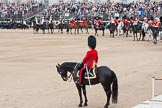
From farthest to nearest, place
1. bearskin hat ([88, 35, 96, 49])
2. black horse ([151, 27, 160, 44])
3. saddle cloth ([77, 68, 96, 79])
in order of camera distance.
Answer: black horse ([151, 27, 160, 44])
bearskin hat ([88, 35, 96, 49])
saddle cloth ([77, 68, 96, 79])

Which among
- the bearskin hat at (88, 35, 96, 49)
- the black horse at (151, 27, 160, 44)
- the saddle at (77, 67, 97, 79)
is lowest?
the black horse at (151, 27, 160, 44)

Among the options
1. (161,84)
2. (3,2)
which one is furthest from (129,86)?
(3,2)

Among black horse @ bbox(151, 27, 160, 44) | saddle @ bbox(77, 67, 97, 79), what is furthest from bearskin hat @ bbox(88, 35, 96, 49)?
black horse @ bbox(151, 27, 160, 44)

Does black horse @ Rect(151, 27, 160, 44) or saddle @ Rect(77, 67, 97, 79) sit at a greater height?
saddle @ Rect(77, 67, 97, 79)

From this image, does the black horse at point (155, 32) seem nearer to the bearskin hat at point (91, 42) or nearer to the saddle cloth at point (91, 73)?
the bearskin hat at point (91, 42)

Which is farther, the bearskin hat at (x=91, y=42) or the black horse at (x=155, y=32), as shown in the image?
the black horse at (x=155, y=32)

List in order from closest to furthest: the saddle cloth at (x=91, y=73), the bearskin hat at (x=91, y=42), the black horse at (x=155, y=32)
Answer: the saddle cloth at (x=91, y=73) → the bearskin hat at (x=91, y=42) → the black horse at (x=155, y=32)

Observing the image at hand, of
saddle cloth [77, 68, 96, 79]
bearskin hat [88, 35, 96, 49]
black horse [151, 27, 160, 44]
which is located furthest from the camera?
black horse [151, 27, 160, 44]

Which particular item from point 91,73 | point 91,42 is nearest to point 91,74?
point 91,73

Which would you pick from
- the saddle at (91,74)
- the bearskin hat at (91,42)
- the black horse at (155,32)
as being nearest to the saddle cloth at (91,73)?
the saddle at (91,74)

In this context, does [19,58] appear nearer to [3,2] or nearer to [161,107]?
[161,107]

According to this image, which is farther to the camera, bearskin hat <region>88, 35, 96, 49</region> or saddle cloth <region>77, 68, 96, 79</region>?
bearskin hat <region>88, 35, 96, 49</region>

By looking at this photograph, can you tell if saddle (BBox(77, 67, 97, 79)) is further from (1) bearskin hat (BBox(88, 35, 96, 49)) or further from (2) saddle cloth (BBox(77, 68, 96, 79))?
(1) bearskin hat (BBox(88, 35, 96, 49))

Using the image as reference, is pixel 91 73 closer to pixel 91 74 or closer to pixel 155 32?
pixel 91 74
